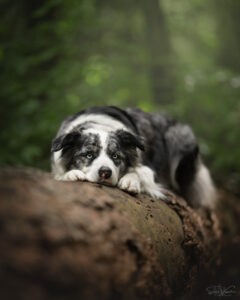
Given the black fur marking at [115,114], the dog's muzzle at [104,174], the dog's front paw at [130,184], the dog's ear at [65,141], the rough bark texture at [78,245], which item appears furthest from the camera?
the black fur marking at [115,114]

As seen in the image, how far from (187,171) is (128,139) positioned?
4.77 feet

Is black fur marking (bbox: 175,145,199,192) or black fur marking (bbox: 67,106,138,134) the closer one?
black fur marking (bbox: 67,106,138,134)

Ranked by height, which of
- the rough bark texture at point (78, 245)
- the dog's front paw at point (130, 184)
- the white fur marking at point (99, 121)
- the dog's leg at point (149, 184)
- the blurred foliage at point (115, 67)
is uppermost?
the blurred foliage at point (115, 67)

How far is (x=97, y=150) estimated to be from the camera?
15.1 ft

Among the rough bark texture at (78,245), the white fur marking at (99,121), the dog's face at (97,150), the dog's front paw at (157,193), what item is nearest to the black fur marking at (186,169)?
the white fur marking at (99,121)

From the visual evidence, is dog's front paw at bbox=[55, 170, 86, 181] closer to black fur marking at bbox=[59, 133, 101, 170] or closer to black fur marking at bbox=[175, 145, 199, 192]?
black fur marking at bbox=[59, 133, 101, 170]

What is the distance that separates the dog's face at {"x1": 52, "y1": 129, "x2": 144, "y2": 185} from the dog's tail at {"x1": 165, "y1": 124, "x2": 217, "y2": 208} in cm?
Result: 111

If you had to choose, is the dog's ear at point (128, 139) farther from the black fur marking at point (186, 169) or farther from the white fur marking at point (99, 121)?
the black fur marking at point (186, 169)

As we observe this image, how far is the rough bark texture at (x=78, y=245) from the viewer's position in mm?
2023

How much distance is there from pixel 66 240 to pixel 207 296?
84.4 inches

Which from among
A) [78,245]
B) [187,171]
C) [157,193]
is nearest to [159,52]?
[187,171]

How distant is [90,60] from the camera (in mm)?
9633

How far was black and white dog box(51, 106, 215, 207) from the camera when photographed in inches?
173

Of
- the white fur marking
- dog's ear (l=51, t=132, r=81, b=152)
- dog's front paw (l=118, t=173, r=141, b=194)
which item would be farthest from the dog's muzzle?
the white fur marking
